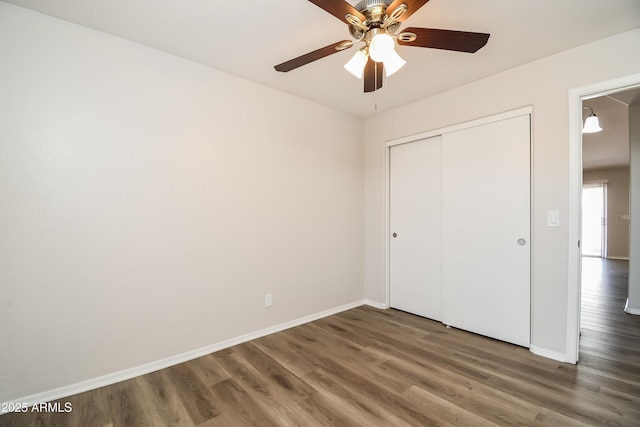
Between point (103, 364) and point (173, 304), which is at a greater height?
point (173, 304)

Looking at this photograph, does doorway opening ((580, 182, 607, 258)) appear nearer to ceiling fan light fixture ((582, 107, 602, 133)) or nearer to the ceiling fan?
ceiling fan light fixture ((582, 107, 602, 133))

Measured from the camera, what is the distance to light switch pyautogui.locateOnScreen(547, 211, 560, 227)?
2264mm

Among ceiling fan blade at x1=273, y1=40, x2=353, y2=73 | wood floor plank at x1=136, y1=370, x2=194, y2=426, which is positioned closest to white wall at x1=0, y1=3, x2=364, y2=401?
wood floor plank at x1=136, y1=370, x2=194, y2=426

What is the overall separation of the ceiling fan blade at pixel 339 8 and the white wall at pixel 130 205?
1545 millimetres

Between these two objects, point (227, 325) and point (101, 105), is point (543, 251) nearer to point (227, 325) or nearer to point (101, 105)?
point (227, 325)

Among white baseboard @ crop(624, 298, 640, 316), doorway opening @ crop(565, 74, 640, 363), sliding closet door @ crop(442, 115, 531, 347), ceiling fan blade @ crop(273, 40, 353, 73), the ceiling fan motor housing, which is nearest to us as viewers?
the ceiling fan motor housing

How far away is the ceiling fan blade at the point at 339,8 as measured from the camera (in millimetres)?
1263

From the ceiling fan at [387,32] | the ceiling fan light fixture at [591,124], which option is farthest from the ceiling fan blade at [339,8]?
the ceiling fan light fixture at [591,124]

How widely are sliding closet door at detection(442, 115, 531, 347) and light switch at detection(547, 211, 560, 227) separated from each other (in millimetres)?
161

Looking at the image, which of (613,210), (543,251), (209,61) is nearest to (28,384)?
(209,61)

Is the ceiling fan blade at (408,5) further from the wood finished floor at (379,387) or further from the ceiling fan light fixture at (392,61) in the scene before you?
the wood finished floor at (379,387)

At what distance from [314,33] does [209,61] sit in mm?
1002

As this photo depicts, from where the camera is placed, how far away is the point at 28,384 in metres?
1.75

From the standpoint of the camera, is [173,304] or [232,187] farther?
[232,187]
